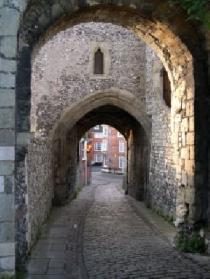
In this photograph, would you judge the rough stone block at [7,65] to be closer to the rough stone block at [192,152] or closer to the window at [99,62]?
the rough stone block at [192,152]

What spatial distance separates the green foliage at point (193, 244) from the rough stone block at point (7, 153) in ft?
12.2

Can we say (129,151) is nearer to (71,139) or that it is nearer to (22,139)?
(71,139)

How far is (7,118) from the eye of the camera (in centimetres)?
685

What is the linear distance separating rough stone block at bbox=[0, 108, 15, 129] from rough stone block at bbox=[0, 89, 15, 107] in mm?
64

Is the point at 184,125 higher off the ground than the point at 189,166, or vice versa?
the point at 184,125

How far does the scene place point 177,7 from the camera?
28.0 ft

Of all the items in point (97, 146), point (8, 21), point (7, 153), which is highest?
point (8, 21)

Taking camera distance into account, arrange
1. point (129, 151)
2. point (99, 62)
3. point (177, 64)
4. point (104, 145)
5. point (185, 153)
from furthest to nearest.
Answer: point (104, 145), point (129, 151), point (99, 62), point (177, 64), point (185, 153)

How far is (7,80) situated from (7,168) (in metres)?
1.12

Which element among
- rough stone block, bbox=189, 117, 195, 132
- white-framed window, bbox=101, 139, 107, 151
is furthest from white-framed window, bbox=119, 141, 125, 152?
rough stone block, bbox=189, 117, 195, 132

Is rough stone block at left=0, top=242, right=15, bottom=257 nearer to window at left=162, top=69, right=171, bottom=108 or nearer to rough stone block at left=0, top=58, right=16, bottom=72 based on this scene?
rough stone block at left=0, top=58, right=16, bottom=72

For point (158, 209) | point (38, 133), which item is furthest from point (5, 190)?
point (38, 133)

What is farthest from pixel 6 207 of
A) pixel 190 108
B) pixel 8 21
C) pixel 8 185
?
pixel 190 108

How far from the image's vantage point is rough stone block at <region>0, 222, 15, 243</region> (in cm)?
677
